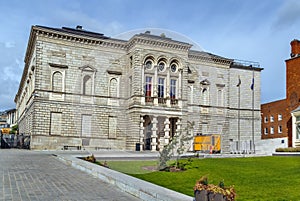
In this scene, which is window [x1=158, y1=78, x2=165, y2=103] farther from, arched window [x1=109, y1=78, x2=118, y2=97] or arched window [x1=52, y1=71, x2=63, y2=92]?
arched window [x1=52, y1=71, x2=63, y2=92]

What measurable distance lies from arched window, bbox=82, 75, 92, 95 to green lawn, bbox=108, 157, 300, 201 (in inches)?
155

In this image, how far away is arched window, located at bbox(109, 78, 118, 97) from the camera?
7.84 m

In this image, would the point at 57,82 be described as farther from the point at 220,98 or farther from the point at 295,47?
the point at 295,47

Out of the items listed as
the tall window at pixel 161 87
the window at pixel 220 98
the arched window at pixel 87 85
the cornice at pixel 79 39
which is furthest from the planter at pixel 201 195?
the cornice at pixel 79 39

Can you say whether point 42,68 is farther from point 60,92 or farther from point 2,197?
point 2,197

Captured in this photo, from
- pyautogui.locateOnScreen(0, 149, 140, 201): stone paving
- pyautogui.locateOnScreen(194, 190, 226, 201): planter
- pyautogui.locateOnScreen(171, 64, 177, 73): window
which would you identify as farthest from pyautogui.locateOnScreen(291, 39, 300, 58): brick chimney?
pyautogui.locateOnScreen(194, 190, 226, 201): planter

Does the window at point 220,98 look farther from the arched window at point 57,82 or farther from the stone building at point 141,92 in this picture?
the arched window at point 57,82

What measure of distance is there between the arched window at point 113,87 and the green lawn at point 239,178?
354 centimetres

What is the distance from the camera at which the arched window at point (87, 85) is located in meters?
7.84

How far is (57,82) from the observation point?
28.8ft

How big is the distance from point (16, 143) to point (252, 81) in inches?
1436

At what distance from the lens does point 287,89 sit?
43.2m

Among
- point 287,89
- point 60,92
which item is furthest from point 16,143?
point 60,92

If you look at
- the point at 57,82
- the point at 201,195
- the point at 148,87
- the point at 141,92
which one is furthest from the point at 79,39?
the point at 201,195
